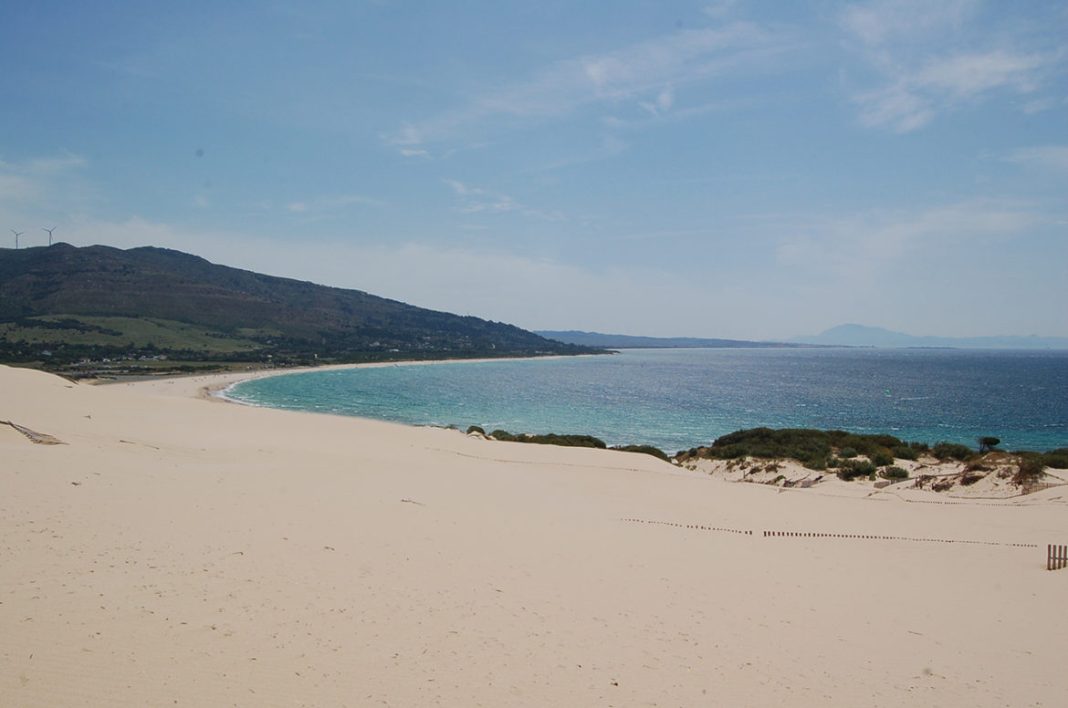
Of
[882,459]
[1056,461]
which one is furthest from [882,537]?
[1056,461]

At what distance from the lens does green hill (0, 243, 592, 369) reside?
10938 centimetres

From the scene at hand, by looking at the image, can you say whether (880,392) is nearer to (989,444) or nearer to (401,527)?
(989,444)

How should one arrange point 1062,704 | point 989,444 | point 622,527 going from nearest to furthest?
point 1062,704 → point 622,527 → point 989,444

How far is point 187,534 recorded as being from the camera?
936 centimetres

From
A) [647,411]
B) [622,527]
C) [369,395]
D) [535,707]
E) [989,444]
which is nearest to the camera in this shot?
[535,707]

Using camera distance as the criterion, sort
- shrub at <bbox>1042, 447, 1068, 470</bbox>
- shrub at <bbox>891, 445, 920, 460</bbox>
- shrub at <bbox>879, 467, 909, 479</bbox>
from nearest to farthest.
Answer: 1. shrub at <bbox>1042, 447, 1068, 470</bbox>
2. shrub at <bbox>879, 467, 909, 479</bbox>
3. shrub at <bbox>891, 445, 920, 460</bbox>

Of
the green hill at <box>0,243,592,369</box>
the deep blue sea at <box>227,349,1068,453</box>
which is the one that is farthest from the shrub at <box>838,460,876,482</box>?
the green hill at <box>0,243,592,369</box>

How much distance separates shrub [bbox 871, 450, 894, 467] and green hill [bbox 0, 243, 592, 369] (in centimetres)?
9293

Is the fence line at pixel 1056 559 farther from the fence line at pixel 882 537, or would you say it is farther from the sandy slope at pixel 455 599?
the fence line at pixel 882 537

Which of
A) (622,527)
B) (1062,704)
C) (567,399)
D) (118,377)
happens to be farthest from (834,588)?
(118,377)

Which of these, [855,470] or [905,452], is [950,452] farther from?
[855,470]

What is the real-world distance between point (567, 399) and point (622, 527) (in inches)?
2424

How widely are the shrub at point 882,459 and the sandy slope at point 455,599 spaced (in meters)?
12.8

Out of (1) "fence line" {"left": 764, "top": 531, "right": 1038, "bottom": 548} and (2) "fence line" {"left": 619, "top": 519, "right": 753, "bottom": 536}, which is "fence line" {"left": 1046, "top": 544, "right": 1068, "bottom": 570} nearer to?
(1) "fence line" {"left": 764, "top": 531, "right": 1038, "bottom": 548}
